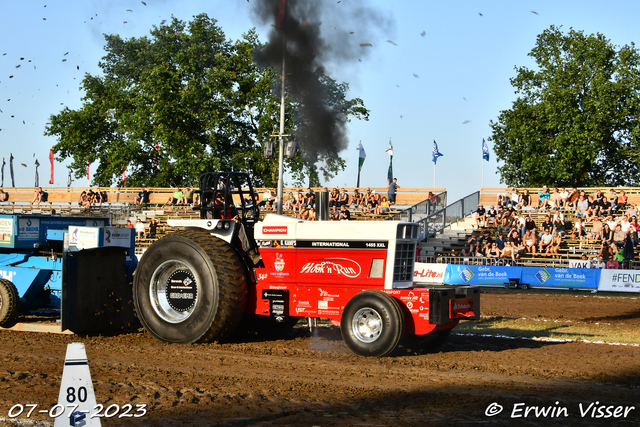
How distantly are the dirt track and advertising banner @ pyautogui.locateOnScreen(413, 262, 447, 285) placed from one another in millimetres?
11345

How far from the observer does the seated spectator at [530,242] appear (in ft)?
68.7

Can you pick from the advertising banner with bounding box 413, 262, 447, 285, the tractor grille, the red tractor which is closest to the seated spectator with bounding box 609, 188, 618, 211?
the advertising banner with bounding box 413, 262, 447, 285

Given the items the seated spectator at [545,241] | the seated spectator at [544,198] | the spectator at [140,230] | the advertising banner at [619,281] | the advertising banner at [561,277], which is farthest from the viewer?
the spectator at [140,230]

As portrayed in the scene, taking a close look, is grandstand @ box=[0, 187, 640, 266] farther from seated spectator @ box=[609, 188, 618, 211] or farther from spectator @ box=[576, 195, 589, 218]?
seated spectator @ box=[609, 188, 618, 211]

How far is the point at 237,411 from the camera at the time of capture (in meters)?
5.48

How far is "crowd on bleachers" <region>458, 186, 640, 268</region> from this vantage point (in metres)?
19.8

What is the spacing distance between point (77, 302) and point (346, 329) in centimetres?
399

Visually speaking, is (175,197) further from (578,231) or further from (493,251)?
(578,231)

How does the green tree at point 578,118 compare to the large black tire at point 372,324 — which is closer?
the large black tire at point 372,324

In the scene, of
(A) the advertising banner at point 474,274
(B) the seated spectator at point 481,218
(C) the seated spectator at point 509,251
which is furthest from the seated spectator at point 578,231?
(B) the seated spectator at point 481,218

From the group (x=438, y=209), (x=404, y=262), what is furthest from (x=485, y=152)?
(x=404, y=262)

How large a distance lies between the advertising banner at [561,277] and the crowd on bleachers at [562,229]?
53 centimetres

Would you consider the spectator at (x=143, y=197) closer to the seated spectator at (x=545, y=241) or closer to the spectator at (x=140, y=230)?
the spectator at (x=140, y=230)

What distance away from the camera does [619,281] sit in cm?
1875
